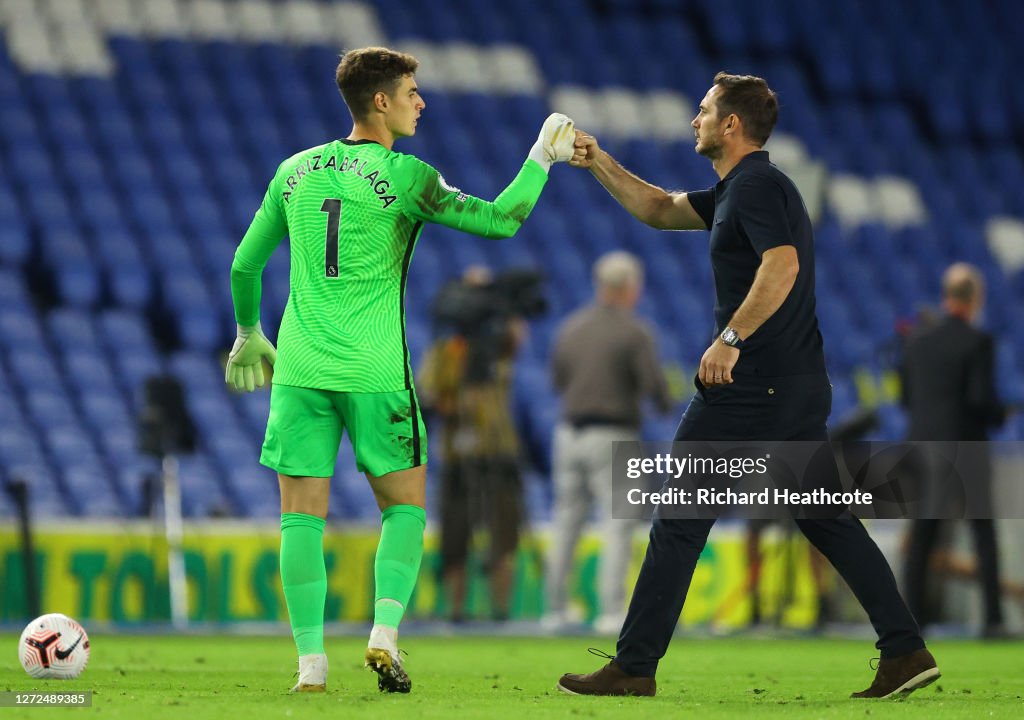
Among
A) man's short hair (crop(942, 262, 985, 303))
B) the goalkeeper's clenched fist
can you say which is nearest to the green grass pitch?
the goalkeeper's clenched fist

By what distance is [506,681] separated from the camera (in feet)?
19.6

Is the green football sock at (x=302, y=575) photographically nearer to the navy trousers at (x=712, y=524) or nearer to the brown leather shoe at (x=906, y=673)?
the navy trousers at (x=712, y=524)

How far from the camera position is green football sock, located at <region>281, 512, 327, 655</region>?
4.95 m

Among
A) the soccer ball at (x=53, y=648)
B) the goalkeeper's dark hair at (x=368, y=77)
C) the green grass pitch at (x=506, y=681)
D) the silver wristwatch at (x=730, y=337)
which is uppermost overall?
the goalkeeper's dark hair at (x=368, y=77)

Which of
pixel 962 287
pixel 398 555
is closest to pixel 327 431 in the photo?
pixel 398 555

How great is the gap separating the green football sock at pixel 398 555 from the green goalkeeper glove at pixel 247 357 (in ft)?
2.40

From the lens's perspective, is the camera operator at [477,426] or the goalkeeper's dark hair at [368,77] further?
the camera operator at [477,426]

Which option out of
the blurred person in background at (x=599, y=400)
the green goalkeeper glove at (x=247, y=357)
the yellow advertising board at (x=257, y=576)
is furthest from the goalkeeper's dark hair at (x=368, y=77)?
the yellow advertising board at (x=257, y=576)

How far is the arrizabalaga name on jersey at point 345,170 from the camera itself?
5027 mm

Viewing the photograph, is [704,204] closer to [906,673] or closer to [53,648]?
[906,673]

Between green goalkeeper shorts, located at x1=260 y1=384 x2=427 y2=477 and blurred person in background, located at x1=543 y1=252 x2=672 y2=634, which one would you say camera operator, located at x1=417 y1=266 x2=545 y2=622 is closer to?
blurred person in background, located at x1=543 y1=252 x2=672 y2=634

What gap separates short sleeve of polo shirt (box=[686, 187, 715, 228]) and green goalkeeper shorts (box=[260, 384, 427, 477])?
1168 mm

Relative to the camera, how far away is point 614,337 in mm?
9641

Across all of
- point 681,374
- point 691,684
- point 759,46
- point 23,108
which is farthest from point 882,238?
point 691,684
